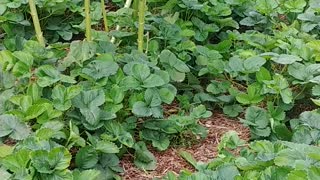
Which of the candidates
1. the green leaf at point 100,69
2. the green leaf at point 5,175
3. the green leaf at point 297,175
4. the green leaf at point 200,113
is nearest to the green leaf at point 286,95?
the green leaf at point 200,113

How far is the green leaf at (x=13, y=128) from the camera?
7.47 ft

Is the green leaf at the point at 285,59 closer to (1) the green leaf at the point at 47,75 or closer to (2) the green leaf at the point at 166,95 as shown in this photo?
(2) the green leaf at the point at 166,95

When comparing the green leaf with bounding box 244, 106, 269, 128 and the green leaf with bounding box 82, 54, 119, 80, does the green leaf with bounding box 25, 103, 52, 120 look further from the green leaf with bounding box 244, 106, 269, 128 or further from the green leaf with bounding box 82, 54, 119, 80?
the green leaf with bounding box 244, 106, 269, 128

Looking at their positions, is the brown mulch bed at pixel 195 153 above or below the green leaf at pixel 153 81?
below

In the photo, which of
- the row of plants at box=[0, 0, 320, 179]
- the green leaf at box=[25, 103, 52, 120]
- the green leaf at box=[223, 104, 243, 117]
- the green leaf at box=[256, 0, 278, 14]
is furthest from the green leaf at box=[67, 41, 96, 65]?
the green leaf at box=[256, 0, 278, 14]

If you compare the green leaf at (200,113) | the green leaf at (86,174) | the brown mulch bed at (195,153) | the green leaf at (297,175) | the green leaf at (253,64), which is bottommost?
the brown mulch bed at (195,153)

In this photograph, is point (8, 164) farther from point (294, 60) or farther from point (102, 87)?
point (294, 60)

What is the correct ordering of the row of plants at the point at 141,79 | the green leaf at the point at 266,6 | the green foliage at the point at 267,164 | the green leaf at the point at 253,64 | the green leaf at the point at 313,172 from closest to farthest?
1. the green leaf at the point at 313,172
2. the green foliage at the point at 267,164
3. the row of plants at the point at 141,79
4. the green leaf at the point at 253,64
5. the green leaf at the point at 266,6

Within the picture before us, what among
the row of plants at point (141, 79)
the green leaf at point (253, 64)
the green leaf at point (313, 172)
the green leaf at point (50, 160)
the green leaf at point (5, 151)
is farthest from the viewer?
the green leaf at point (253, 64)

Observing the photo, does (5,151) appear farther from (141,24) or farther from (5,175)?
(141,24)

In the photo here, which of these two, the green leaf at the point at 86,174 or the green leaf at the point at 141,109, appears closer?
the green leaf at the point at 86,174

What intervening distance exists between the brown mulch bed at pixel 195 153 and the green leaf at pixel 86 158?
0.18 m

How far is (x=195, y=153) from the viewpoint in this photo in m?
2.60

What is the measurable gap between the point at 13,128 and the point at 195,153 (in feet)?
2.57
